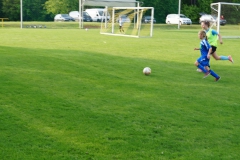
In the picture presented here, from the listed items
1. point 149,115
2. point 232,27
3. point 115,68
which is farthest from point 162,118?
point 232,27

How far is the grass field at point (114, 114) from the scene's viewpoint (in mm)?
5035

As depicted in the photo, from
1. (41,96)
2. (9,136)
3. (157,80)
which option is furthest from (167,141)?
(157,80)

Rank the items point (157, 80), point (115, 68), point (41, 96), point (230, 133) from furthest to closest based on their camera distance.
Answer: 1. point (115, 68)
2. point (157, 80)
3. point (41, 96)
4. point (230, 133)

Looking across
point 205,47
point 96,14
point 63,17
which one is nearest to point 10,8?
point 63,17

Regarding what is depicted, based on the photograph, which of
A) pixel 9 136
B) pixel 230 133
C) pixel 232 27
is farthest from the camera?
pixel 232 27

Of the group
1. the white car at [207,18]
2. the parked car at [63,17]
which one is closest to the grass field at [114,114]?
the white car at [207,18]

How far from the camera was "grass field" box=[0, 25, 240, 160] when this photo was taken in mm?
5035

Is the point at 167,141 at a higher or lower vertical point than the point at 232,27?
lower

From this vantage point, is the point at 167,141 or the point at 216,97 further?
the point at 216,97

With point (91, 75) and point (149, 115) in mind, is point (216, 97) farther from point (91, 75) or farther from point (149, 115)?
point (91, 75)

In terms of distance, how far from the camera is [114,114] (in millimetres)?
6574

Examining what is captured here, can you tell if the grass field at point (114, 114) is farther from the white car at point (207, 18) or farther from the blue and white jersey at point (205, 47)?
the white car at point (207, 18)

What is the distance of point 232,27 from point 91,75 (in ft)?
89.6

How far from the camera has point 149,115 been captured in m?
6.60
